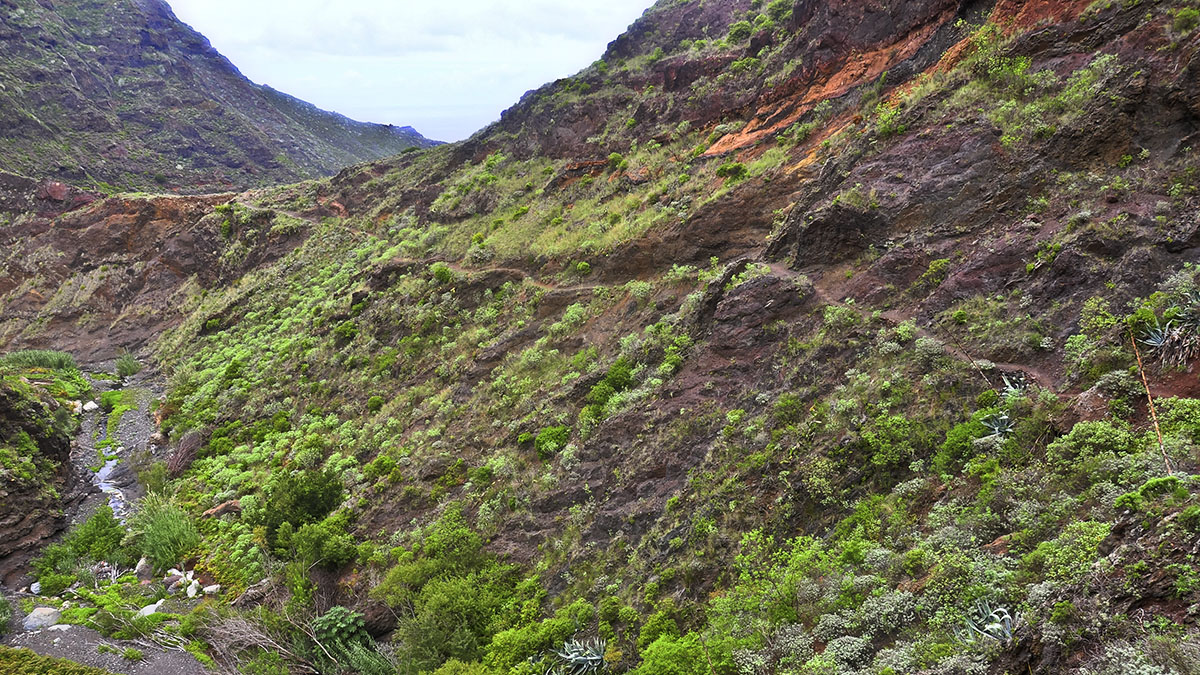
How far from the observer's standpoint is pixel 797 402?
535 inches

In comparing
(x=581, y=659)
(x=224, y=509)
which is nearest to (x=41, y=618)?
(x=224, y=509)

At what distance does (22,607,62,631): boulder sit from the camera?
18.4m

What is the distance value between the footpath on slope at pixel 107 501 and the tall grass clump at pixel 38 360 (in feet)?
5.26

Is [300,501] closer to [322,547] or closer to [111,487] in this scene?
[322,547]

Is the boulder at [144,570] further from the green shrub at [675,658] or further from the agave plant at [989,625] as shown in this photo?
the agave plant at [989,625]

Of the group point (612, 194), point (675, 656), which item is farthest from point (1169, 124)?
point (612, 194)

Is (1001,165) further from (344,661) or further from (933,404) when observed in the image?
(344,661)

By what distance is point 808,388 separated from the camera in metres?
13.8

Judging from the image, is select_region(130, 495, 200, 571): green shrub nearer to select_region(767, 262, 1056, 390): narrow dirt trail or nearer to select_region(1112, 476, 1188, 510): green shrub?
select_region(767, 262, 1056, 390): narrow dirt trail

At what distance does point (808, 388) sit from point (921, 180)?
7.44 metres

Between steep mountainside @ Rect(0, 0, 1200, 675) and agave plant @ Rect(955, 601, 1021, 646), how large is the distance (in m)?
0.06

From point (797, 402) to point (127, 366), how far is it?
4976 cm

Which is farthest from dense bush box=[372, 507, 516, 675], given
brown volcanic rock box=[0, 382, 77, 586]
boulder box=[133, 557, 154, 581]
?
brown volcanic rock box=[0, 382, 77, 586]

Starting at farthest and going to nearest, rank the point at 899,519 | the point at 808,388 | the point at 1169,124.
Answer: the point at 808,388, the point at 1169,124, the point at 899,519
